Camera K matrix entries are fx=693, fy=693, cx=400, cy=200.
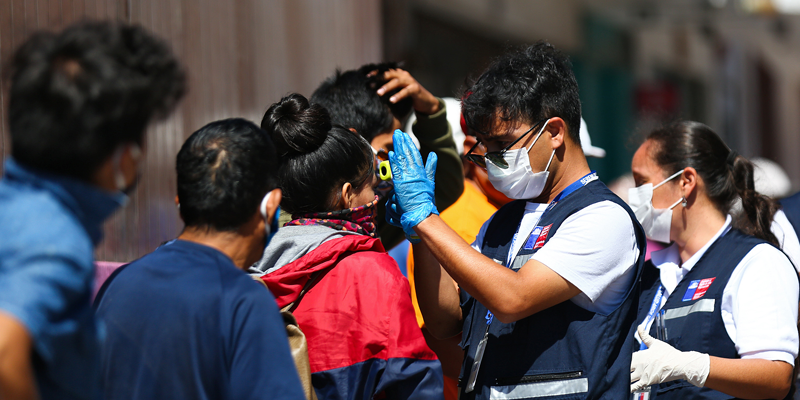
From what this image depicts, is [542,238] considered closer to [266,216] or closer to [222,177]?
[266,216]

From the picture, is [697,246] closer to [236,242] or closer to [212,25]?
[236,242]

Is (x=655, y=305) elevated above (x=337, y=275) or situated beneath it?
situated beneath

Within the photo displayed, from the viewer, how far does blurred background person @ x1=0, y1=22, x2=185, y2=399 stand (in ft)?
3.26

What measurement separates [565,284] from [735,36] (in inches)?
534

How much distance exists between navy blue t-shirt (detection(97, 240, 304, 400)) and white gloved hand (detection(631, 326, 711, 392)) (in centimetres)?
125

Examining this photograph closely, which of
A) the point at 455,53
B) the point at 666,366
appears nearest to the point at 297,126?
the point at 666,366

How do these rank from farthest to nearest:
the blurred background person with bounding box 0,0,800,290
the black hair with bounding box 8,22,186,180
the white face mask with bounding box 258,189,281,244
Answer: the blurred background person with bounding box 0,0,800,290 < the white face mask with bounding box 258,189,281,244 < the black hair with bounding box 8,22,186,180

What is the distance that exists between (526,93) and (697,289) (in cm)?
96

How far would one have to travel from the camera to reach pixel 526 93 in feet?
6.58

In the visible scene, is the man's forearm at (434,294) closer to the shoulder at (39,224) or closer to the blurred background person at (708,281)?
the blurred background person at (708,281)

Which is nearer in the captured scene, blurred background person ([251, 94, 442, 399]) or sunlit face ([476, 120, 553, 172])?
blurred background person ([251, 94, 442, 399])

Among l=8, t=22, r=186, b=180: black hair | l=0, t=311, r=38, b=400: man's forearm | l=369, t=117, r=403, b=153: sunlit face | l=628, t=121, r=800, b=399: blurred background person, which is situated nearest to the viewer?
l=0, t=311, r=38, b=400: man's forearm

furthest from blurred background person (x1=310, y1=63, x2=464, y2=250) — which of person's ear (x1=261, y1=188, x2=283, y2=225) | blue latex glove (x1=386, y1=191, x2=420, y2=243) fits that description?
person's ear (x1=261, y1=188, x2=283, y2=225)

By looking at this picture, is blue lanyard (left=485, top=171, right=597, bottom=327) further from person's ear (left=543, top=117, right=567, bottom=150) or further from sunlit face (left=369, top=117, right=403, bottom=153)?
sunlit face (left=369, top=117, right=403, bottom=153)
